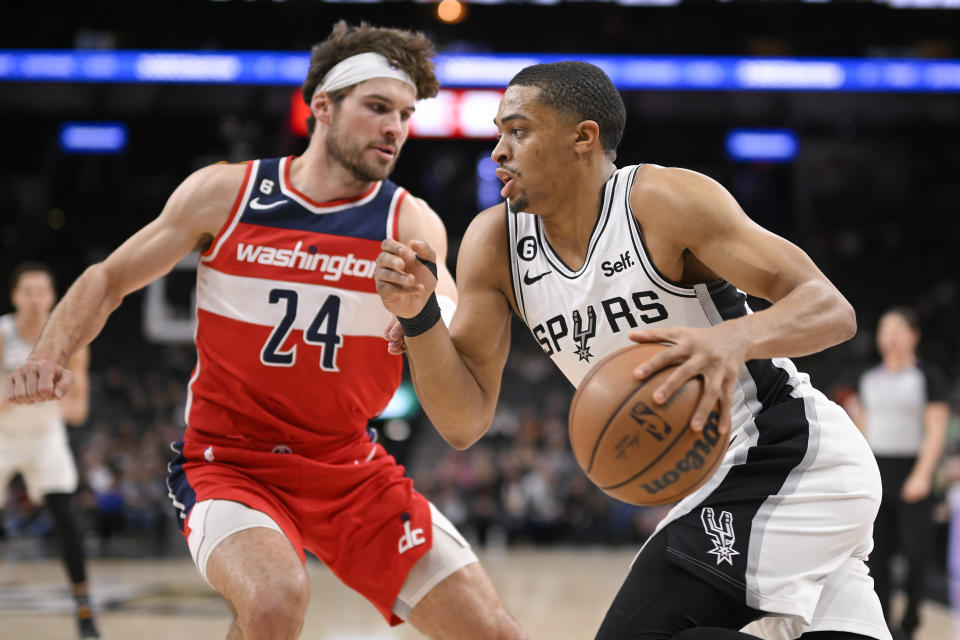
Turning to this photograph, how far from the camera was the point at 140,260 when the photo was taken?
308 cm

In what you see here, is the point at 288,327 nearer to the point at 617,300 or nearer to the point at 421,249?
the point at 421,249

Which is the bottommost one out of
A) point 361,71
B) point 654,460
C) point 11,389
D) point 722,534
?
point 722,534

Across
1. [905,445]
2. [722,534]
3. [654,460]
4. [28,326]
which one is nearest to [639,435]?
[654,460]

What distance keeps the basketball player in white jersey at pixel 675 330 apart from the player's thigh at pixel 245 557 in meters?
0.62

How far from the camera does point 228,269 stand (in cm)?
315

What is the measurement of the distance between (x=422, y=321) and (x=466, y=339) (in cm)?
26

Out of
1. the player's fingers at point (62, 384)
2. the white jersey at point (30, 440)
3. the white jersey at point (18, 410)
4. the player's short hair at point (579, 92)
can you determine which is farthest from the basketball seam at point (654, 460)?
the white jersey at point (18, 410)

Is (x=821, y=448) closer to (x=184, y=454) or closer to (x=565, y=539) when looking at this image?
(x=184, y=454)

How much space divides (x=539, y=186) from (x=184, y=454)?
1546mm

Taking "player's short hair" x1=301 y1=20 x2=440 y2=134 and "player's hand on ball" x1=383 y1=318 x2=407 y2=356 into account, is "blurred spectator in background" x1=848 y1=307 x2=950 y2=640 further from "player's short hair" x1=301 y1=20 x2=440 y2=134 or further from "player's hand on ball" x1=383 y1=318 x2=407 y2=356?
"player's hand on ball" x1=383 y1=318 x2=407 y2=356

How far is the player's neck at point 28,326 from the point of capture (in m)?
5.94

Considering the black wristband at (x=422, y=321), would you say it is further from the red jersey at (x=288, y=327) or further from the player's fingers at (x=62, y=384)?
the player's fingers at (x=62, y=384)

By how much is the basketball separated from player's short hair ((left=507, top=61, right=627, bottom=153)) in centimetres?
71

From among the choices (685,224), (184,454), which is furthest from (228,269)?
(685,224)
